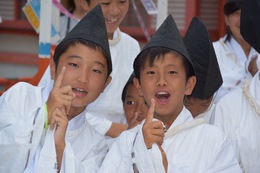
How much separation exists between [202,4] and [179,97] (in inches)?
167

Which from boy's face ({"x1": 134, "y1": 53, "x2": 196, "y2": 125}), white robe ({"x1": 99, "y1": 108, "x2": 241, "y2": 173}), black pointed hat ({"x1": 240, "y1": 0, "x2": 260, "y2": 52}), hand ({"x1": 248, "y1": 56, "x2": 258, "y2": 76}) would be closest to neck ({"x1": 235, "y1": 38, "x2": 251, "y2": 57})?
hand ({"x1": 248, "y1": 56, "x2": 258, "y2": 76})

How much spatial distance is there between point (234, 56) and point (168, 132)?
201 centimetres

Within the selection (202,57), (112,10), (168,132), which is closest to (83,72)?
(168,132)

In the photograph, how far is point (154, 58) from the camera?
3.54 meters

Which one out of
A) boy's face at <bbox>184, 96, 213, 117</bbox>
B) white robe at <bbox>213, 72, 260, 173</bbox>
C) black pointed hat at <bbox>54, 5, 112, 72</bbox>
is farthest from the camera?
boy's face at <bbox>184, 96, 213, 117</bbox>

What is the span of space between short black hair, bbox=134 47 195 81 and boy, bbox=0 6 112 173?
17 centimetres

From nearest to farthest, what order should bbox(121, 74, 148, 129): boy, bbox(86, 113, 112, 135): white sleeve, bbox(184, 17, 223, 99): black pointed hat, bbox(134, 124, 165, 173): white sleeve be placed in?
bbox(134, 124, 165, 173): white sleeve → bbox(184, 17, 223, 99): black pointed hat → bbox(121, 74, 148, 129): boy → bbox(86, 113, 112, 135): white sleeve

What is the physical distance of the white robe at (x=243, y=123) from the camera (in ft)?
12.4

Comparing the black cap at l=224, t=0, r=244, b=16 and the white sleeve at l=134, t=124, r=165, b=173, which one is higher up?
the black cap at l=224, t=0, r=244, b=16

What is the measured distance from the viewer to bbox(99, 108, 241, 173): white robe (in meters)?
3.27

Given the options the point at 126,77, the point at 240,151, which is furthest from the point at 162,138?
the point at 126,77

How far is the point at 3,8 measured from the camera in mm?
7598

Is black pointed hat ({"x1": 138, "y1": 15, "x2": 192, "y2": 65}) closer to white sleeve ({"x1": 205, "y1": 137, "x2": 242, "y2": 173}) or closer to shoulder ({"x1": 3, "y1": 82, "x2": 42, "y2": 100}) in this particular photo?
white sleeve ({"x1": 205, "y1": 137, "x2": 242, "y2": 173})

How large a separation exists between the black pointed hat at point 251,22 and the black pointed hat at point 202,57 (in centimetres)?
22
